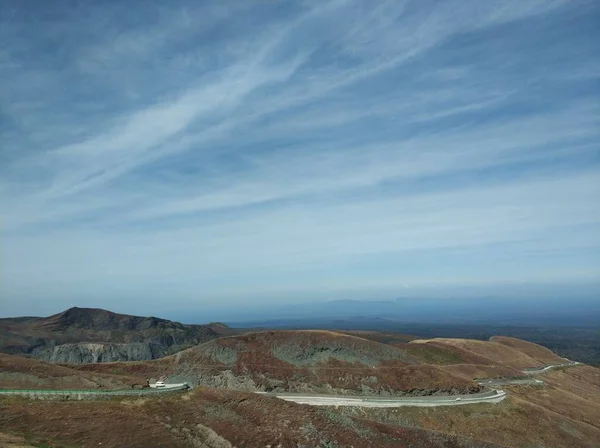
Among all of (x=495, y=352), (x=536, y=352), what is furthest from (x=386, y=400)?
(x=536, y=352)

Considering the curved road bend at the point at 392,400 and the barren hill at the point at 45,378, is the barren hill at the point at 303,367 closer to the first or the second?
the curved road bend at the point at 392,400

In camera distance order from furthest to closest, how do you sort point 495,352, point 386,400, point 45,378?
point 495,352
point 386,400
point 45,378

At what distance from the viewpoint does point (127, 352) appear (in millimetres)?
165625

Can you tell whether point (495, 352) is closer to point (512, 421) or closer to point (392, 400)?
point (512, 421)

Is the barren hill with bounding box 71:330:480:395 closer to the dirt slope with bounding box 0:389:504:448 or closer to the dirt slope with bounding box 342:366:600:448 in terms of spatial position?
the dirt slope with bounding box 342:366:600:448

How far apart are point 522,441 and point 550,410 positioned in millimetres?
19670

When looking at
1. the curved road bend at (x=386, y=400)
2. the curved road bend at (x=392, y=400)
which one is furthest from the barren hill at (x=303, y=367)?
the curved road bend at (x=386, y=400)

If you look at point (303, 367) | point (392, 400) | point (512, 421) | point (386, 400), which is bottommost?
point (512, 421)

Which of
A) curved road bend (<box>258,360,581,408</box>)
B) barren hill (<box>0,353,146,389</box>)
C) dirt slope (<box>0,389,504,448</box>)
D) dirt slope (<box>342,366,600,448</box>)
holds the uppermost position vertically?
barren hill (<box>0,353,146,389</box>)

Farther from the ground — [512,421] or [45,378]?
[45,378]

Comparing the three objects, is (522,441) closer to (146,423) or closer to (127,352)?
(146,423)

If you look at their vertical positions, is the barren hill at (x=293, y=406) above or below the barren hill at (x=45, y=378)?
below

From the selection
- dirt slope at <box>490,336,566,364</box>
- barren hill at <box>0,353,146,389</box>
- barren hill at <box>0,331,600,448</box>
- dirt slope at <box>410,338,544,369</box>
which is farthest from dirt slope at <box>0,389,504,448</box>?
dirt slope at <box>490,336,566,364</box>

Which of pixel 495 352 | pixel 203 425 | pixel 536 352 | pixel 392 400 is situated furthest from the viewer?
pixel 536 352
